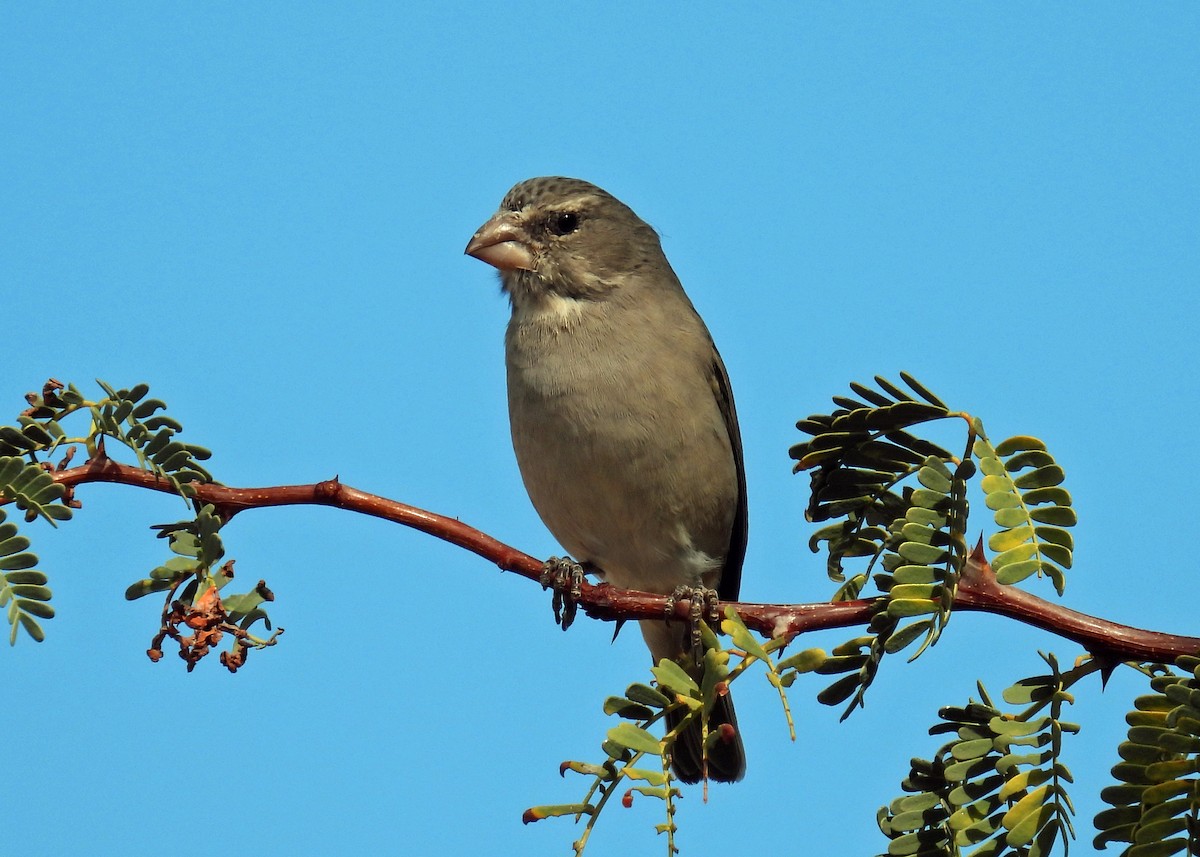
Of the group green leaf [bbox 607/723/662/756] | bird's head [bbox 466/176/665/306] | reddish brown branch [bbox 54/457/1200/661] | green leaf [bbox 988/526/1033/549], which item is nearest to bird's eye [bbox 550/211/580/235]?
bird's head [bbox 466/176/665/306]

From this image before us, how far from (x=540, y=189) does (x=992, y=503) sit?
3.63 m

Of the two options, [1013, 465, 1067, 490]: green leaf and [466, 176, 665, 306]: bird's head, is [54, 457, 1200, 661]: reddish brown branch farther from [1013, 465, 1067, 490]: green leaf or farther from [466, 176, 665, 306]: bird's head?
[466, 176, 665, 306]: bird's head

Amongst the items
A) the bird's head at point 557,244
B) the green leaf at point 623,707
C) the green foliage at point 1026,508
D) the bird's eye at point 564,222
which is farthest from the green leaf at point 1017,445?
the bird's eye at point 564,222

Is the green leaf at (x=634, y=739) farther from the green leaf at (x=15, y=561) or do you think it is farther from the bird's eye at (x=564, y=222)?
the bird's eye at (x=564, y=222)

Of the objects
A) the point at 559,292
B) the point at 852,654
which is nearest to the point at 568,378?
the point at 559,292

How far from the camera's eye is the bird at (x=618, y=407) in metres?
5.17

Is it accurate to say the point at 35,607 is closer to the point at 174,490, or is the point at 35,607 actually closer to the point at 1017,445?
the point at 174,490

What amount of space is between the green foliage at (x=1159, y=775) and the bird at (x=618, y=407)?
2378 millimetres

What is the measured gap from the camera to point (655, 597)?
3.40 m

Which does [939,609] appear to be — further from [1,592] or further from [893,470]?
[1,592]

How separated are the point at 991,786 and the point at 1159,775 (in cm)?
39

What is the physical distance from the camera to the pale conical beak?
19.2 ft

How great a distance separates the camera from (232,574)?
3428 millimetres

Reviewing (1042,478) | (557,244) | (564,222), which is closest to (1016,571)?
(1042,478)
